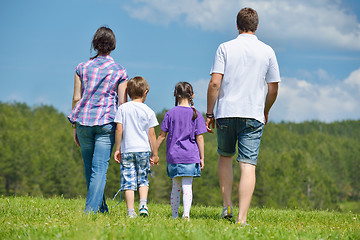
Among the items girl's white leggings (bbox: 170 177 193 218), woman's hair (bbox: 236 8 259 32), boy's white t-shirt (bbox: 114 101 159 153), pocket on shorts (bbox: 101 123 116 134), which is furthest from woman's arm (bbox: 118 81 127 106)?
woman's hair (bbox: 236 8 259 32)

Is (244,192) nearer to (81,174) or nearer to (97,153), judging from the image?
(97,153)

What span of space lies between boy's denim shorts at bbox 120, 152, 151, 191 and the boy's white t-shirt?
0.29 ft

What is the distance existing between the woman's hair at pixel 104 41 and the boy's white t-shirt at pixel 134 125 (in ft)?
2.93

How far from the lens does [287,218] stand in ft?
23.9

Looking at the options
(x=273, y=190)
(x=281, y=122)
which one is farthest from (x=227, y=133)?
(x=281, y=122)

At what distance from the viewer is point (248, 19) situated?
5.77 metres

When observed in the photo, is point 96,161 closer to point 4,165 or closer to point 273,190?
point 4,165

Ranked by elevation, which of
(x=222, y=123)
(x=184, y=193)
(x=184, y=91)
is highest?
(x=184, y=91)

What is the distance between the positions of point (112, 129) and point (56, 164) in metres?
73.0

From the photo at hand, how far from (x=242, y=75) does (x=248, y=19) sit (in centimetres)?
81

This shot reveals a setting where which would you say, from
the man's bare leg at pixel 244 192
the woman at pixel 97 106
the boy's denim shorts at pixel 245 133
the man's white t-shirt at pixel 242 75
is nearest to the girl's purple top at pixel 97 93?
the woman at pixel 97 106

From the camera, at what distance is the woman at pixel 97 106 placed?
6.07 metres

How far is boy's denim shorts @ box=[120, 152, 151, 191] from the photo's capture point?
6.17 metres

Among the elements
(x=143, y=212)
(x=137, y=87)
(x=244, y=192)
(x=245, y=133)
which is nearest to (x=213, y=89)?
(x=245, y=133)
